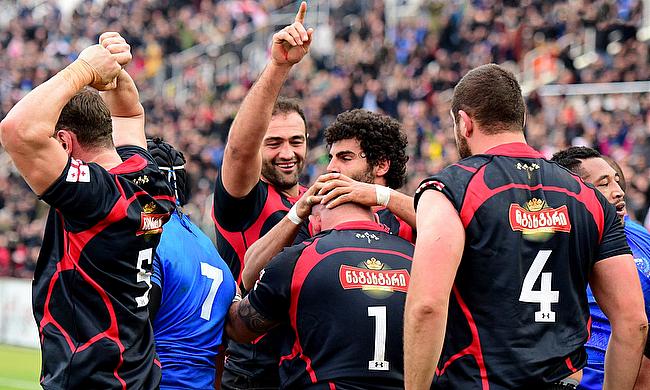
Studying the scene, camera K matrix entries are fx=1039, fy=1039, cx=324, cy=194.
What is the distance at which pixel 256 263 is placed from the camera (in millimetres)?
4984

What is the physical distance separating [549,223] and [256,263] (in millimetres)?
1476

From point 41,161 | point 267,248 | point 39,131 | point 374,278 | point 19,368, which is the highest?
point 39,131

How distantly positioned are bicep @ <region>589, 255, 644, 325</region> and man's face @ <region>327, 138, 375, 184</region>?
136cm

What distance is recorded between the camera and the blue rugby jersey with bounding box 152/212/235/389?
15.7ft

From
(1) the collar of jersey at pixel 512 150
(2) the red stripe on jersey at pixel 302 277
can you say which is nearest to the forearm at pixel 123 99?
(2) the red stripe on jersey at pixel 302 277

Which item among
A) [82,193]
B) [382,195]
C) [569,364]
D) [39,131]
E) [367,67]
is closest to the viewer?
[39,131]

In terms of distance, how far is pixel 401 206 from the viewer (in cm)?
493

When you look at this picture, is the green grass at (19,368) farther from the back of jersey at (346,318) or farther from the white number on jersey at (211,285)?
the back of jersey at (346,318)

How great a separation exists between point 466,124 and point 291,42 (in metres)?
1.08

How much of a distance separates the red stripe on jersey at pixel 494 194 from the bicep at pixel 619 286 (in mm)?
127

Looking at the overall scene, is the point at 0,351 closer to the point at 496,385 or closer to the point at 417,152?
the point at 417,152

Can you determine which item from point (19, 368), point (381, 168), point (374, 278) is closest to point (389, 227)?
point (381, 168)

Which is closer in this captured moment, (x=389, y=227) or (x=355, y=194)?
(x=355, y=194)

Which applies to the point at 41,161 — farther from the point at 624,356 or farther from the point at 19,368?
the point at 19,368
